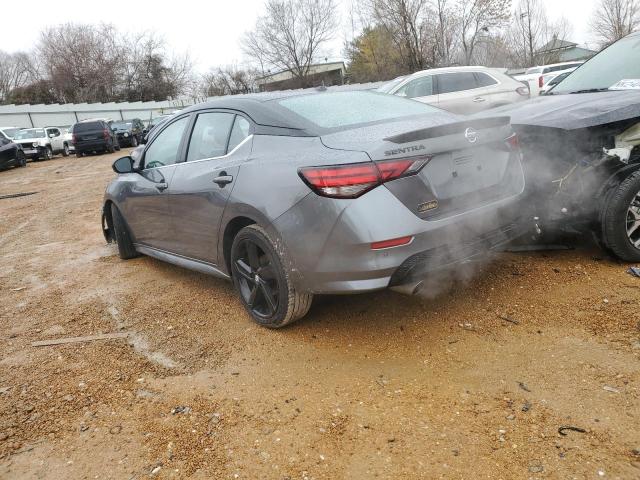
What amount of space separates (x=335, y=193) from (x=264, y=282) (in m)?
0.92

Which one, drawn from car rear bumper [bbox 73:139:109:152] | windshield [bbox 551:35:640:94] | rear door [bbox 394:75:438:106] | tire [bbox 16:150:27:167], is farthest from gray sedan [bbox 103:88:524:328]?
car rear bumper [bbox 73:139:109:152]

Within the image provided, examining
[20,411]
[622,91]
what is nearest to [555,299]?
[622,91]

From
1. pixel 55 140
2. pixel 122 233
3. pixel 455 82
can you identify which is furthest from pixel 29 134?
pixel 122 233

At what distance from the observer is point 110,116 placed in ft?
130

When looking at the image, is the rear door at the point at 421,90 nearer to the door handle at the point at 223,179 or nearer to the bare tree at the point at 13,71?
the door handle at the point at 223,179

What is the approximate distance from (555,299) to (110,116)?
4194 centimetres

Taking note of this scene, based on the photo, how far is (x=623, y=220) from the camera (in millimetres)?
3416

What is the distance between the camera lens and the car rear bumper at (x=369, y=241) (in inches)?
101

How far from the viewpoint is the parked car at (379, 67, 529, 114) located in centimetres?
977

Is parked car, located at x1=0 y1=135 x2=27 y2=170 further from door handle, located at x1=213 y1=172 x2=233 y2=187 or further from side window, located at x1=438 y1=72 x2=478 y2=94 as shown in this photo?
door handle, located at x1=213 y1=172 x2=233 y2=187

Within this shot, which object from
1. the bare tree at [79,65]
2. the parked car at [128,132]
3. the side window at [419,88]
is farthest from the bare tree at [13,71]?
the side window at [419,88]

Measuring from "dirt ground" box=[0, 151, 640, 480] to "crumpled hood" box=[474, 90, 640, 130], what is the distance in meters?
1.04

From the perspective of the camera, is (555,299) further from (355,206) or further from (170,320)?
(170,320)

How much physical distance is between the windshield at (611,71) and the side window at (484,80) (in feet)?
16.9
